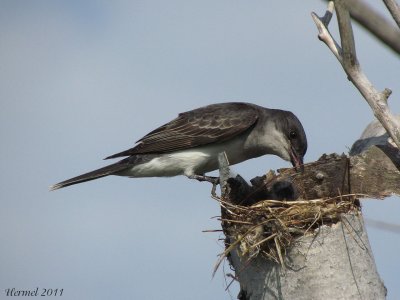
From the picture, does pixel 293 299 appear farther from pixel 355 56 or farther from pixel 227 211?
pixel 355 56

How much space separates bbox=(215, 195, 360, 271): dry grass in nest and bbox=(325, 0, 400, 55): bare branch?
12.1ft

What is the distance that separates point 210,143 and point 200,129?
1.18 ft

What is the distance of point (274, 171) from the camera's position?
852 cm

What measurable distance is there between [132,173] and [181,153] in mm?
906

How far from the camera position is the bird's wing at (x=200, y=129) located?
1034 cm

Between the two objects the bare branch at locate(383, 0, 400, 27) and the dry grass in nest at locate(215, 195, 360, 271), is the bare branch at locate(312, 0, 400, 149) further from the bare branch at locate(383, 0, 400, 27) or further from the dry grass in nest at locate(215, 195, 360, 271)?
the dry grass in nest at locate(215, 195, 360, 271)

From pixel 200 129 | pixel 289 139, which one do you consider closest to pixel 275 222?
pixel 289 139

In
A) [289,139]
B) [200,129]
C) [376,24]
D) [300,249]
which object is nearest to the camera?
[376,24]

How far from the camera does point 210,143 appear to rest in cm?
1038

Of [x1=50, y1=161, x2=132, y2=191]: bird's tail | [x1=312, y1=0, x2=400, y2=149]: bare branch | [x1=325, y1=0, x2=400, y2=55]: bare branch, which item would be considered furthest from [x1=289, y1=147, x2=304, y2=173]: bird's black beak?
[x1=325, y1=0, x2=400, y2=55]: bare branch

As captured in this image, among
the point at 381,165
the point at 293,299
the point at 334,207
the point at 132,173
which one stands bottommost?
the point at 293,299

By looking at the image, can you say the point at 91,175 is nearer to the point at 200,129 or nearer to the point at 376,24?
the point at 200,129

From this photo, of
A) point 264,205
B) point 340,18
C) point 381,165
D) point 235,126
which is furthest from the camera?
point 235,126

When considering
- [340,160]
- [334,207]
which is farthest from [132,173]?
[334,207]
